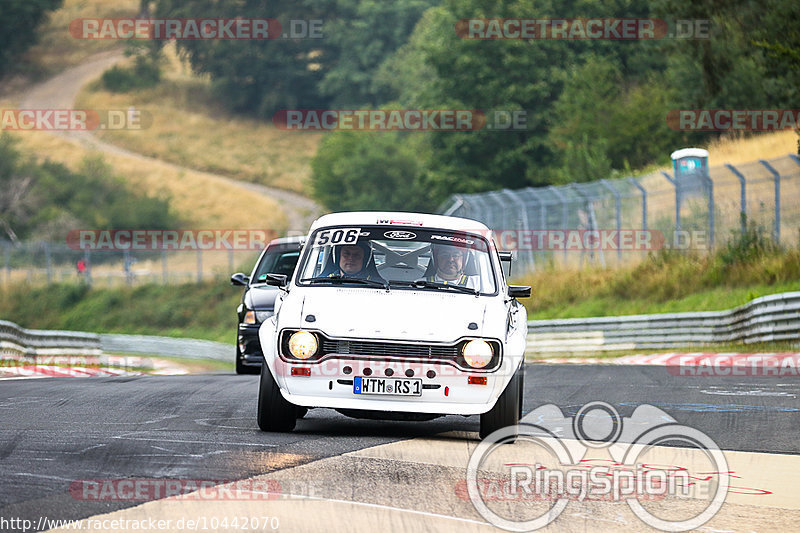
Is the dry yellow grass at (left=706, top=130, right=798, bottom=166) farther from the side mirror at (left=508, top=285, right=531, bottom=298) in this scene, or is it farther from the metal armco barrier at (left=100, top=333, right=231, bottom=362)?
the side mirror at (left=508, top=285, right=531, bottom=298)

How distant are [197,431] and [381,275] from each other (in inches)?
75.0

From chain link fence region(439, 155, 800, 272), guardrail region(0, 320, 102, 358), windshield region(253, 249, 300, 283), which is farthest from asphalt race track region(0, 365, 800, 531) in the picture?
chain link fence region(439, 155, 800, 272)

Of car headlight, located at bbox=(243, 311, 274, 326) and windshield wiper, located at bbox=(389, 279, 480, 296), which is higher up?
windshield wiper, located at bbox=(389, 279, 480, 296)

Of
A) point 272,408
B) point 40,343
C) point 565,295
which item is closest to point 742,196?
point 565,295

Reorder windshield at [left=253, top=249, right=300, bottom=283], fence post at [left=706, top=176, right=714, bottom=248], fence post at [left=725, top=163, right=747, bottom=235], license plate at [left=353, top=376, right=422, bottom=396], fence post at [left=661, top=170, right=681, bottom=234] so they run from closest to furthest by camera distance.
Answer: license plate at [left=353, top=376, right=422, bottom=396] → windshield at [left=253, top=249, right=300, bottom=283] → fence post at [left=725, top=163, right=747, bottom=235] → fence post at [left=706, top=176, right=714, bottom=248] → fence post at [left=661, top=170, right=681, bottom=234]

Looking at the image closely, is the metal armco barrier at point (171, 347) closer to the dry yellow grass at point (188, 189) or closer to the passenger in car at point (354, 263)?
the passenger in car at point (354, 263)

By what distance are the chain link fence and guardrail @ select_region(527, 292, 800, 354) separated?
145 inches

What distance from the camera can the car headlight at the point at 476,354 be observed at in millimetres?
8758

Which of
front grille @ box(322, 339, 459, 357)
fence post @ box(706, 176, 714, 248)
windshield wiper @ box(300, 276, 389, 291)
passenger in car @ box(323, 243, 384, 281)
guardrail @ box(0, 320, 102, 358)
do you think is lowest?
guardrail @ box(0, 320, 102, 358)

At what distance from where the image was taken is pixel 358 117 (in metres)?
91.4

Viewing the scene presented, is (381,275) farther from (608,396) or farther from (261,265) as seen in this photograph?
(261,265)

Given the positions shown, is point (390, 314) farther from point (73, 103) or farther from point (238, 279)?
point (73, 103)

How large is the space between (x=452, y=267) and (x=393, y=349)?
1458 millimetres

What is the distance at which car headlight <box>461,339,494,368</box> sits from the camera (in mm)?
8758
